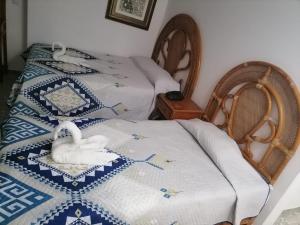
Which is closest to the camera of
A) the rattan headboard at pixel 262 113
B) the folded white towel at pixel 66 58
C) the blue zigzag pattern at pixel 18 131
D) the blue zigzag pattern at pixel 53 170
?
the blue zigzag pattern at pixel 53 170

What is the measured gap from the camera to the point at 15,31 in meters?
3.27

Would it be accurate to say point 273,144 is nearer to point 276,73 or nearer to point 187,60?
point 276,73

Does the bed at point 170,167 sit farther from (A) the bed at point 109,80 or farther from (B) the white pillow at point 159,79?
(B) the white pillow at point 159,79

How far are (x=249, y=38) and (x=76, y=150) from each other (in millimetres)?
1558

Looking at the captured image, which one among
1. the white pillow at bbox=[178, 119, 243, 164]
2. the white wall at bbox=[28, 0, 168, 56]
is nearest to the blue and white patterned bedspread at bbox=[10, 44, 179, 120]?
the white wall at bbox=[28, 0, 168, 56]

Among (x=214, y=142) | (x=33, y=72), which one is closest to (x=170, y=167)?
(x=214, y=142)

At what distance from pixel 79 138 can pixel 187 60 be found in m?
1.81

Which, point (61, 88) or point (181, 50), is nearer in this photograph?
point (61, 88)

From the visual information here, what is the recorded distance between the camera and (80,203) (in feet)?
3.81

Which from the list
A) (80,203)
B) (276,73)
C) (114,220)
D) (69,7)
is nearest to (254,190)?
(276,73)

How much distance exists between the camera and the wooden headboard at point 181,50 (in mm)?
2646

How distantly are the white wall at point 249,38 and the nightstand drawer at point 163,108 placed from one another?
36 cm

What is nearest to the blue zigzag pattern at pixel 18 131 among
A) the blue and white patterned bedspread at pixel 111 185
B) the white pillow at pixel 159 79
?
the blue and white patterned bedspread at pixel 111 185

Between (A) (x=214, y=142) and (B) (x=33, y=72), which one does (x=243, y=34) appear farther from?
(B) (x=33, y=72)
